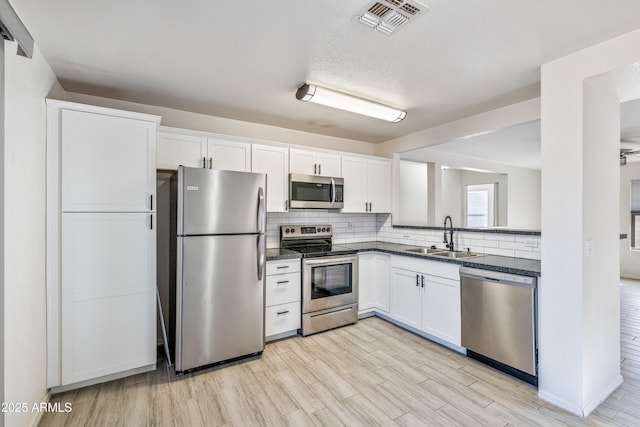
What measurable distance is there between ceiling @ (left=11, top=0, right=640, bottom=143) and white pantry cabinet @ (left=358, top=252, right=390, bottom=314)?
1.76m

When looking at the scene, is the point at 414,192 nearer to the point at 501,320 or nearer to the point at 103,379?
the point at 501,320

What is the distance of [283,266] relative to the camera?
10.3 ft

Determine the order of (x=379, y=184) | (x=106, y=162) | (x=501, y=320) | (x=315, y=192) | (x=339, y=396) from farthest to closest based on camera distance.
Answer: (x=379, y=184), (x=315, y=192), (x=501, y=320), (x=106, y=162), (x=339, y=396)

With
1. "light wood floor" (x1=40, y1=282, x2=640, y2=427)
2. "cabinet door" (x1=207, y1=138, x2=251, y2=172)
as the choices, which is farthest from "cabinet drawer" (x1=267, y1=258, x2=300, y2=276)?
"cabinet door" (x1=207, y1=138, x2=251, y2=172)

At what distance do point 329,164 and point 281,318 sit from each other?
186 cm

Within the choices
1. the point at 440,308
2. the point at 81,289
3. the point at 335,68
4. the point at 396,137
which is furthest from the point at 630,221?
the point at 81,289

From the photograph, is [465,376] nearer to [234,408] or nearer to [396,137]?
[234,408]

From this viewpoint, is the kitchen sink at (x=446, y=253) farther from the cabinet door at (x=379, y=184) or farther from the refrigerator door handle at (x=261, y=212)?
the refrigerator door handle at (x=261, y=212)

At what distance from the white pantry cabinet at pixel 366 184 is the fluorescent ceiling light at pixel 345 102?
962 mm

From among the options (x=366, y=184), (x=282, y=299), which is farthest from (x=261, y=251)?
(x=366, y=184)

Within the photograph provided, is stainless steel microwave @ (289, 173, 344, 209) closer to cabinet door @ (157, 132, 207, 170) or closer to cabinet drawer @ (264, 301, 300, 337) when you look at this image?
cabinet door @ (157, 132, 207, 170)

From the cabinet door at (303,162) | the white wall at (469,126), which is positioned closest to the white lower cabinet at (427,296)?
the cabinet door at (303,162)

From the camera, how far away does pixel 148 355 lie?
2.49 m

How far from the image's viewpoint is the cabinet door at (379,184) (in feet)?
13.7
